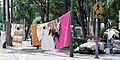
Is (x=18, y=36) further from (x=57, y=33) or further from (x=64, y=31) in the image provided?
(x=64, y=31)

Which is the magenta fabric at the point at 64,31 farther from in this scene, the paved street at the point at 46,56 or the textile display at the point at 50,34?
the paved street at the point at 46,56

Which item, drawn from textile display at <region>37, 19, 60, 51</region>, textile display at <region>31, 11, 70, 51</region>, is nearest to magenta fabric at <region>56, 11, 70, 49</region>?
textile display at <region>31, 11, 70, 51</region>

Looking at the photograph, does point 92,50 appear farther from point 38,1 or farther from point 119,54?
point 38,1

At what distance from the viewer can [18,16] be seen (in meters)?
67.0

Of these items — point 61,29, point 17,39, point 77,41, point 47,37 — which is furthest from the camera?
point 17,39

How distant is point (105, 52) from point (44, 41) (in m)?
4.94

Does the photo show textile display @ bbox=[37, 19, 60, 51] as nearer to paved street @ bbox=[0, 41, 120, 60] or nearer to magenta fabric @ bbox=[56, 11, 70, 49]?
magenta fabric @ bbox=[56, 11, 70, 49]

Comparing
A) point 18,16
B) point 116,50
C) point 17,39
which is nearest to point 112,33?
point 116,50

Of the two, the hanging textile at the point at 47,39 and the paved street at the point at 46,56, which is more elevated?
the hanging textile at the point at 47,39

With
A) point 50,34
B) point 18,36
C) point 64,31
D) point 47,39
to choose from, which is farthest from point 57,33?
point 18,36

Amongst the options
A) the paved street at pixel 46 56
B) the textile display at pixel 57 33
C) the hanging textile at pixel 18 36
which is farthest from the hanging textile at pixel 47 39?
the hanging textile at pixel 18 36

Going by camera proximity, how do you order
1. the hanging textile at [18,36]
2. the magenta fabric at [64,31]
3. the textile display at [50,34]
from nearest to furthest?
the magenta fabric at [64,31]
the textile display at [50,34]
the hanging textile at [18,36]

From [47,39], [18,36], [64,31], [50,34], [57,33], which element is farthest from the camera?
[18,36]

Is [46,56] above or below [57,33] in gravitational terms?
below
